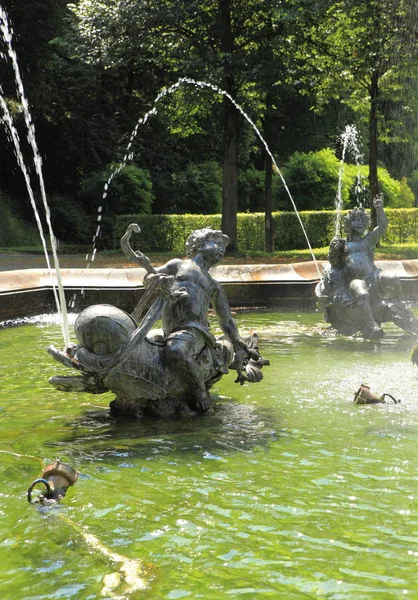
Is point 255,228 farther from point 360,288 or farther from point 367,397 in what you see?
point 367,397

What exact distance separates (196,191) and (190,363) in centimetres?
2966

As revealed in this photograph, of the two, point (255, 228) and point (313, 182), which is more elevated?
point (313, 182)

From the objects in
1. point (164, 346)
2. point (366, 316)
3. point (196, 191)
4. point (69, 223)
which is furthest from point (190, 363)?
point (196, 191)

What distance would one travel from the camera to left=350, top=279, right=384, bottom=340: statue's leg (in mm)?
10156

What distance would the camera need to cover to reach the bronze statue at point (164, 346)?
6047 millimetres

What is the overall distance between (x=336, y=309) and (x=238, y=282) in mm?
3047

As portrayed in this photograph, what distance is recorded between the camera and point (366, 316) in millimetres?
10219

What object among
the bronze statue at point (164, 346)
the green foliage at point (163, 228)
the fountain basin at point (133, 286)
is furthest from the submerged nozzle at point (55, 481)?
the green foliage at point (163, 228)

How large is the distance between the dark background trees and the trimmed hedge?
233 centimetres

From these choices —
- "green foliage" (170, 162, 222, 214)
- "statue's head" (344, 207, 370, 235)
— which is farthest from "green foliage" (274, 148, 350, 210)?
"statue's head" (344, 207, 370, 235)

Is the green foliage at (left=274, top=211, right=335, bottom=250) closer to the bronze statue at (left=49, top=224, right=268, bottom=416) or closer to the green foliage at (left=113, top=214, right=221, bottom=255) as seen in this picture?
the green foliage at (left=113, top=214, right=221, bottom=255)

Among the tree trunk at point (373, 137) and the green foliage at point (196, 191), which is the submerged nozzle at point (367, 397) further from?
the green foliage at point (196, 191)

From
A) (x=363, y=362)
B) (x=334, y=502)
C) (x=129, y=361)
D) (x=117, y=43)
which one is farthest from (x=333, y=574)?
(x=117, y=43)

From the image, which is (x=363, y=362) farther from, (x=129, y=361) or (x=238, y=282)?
(x=238, y=282)
